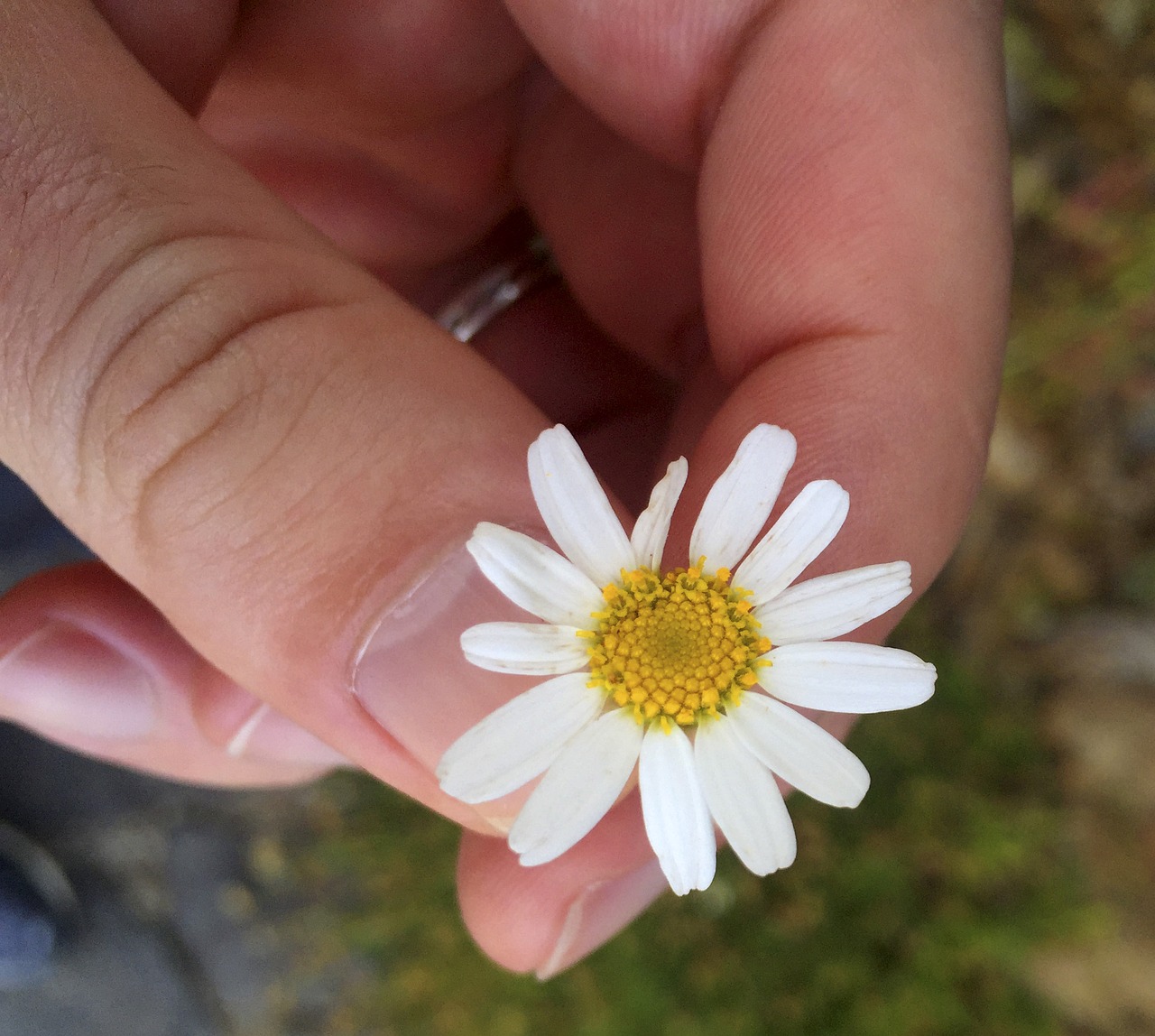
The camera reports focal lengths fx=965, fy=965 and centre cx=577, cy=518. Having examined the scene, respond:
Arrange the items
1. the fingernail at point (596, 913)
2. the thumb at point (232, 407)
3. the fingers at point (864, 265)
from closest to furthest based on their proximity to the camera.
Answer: the thumb at point (232, 407), the fingers at point (864, 265), the fingernail at point (596, 913)

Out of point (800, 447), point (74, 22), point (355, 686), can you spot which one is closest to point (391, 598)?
point (355, 686)

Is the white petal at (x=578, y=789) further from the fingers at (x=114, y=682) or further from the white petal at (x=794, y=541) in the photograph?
the fingers at (x=114, y=682)

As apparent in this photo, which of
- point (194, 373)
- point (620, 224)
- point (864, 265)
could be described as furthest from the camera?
point (620, 224)

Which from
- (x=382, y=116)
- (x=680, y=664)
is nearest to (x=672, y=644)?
(x=680, y=664)

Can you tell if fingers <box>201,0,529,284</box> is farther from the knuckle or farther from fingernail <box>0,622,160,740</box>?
fingernail <box>0,622,160,740</box>

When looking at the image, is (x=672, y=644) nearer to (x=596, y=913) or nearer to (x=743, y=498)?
(x=743, y=498)

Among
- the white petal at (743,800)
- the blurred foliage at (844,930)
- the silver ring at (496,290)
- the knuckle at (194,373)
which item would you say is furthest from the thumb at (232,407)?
the blurred foliage at (844,930)

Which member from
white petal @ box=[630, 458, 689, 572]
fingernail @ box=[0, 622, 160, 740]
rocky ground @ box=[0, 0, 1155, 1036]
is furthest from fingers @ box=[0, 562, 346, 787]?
white petal @ box=[630, 458, 689, 572]
